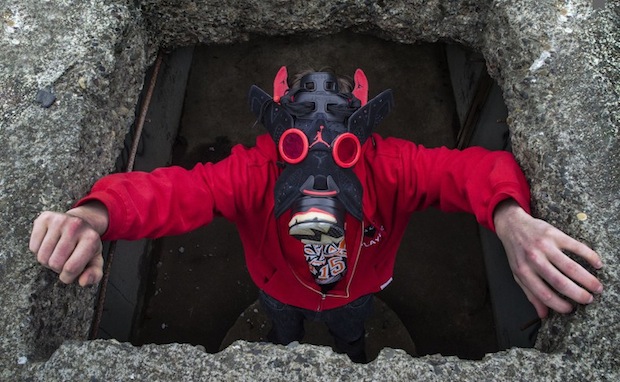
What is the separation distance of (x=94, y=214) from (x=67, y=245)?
0.12 meters

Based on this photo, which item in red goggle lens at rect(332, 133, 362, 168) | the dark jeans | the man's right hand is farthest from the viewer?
the dark jeans

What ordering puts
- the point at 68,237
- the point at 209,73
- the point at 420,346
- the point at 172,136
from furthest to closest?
the point at 209,73
the point at 172,136
the point at 420,346
the point at 68,237

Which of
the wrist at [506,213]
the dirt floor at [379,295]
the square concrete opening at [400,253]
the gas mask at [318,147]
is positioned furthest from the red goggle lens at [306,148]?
the dirt floor at [379,295]

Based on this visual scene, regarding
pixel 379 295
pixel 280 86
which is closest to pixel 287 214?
pixel 280 86

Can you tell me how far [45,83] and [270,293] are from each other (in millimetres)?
1088

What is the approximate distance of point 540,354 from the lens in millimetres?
1548

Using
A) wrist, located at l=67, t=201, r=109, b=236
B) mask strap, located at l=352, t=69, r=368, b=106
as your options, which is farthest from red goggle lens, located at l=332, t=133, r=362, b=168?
wrist, located at l=67, t=201, r=109, b=236

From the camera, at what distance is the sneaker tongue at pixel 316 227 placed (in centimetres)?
161

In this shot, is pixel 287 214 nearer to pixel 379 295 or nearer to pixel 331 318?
pixel 331 318

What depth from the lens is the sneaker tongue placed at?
5.28 feet

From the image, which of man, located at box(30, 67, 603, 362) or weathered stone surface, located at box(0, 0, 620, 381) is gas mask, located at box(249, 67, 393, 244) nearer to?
man, located at box(30, 67, 603, 362)

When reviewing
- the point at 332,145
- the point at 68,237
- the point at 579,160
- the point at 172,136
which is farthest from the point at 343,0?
the point at 172,136

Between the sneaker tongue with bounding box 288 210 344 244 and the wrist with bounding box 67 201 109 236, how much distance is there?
0.52 m

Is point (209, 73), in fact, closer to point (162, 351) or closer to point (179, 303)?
point (179, 303)
